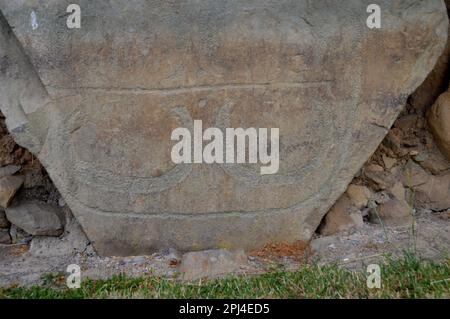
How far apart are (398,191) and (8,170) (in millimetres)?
2272

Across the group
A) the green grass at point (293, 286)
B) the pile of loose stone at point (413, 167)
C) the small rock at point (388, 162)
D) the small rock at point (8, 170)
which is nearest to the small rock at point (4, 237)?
the small rock at point (8, 170)

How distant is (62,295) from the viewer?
2.83m

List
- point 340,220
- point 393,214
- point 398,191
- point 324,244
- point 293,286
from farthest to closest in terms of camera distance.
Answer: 1. point 398,191
2. point 393,214
3. point 340,220
4. point 324,244
5. point 293,286

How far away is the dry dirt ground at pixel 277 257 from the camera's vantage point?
3158 millimetres

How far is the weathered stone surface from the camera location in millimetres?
3068

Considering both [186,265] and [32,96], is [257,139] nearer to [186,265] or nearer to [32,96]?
[186,265]

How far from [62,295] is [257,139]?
1.20 metres

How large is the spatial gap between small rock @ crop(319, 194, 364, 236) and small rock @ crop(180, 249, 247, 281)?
555mm

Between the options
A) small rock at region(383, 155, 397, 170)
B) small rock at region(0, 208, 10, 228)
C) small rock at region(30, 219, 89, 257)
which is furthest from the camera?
small rock at region(383, 155, 397, 170)

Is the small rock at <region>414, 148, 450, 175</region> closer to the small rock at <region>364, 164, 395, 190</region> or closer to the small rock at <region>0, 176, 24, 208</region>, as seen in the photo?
the small rock at <region>364, 164, 395, 190</region>

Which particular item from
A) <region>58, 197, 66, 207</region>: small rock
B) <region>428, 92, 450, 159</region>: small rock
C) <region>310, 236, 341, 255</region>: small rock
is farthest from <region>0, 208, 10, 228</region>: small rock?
<region>428, 92, 450, 159</region>: small rock

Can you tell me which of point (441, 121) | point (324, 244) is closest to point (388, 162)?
point (441, 121)

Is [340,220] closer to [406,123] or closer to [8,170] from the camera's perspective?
[406,123]

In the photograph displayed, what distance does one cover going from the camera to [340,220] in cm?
356
